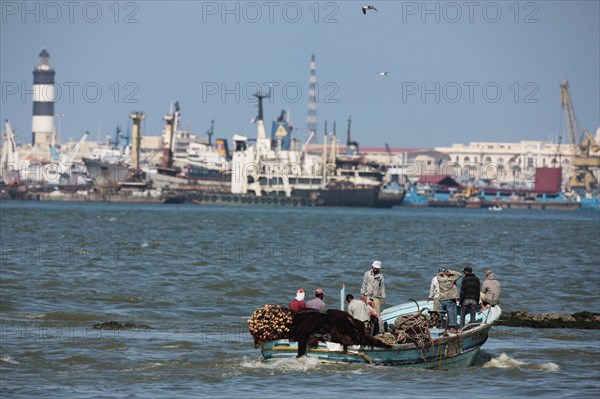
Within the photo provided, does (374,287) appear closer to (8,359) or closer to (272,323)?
(272,323)

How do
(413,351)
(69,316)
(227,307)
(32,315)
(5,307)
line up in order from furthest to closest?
(227,307), (5,307), (32,315), (69,316), (413,351)

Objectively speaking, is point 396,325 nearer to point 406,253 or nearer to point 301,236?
point 406,253

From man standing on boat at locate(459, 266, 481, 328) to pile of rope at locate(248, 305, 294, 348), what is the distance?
12.9 ft

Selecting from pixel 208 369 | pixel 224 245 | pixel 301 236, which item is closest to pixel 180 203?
pixel 301 236

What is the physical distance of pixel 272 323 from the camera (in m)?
21.0

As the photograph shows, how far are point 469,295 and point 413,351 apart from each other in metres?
2.10

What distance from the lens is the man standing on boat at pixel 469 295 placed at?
23.1 meters

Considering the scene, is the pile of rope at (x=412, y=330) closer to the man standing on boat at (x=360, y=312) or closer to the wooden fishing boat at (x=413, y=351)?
the wooden fishing boat at (x=413, y=351)

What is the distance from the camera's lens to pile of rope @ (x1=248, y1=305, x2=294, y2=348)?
68.7ft

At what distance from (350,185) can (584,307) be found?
147754 millimetres

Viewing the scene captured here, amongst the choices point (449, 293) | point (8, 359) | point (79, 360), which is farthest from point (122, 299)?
point (449, 293)

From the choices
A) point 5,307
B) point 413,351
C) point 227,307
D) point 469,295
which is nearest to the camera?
point 413,351

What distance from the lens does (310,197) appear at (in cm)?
18475

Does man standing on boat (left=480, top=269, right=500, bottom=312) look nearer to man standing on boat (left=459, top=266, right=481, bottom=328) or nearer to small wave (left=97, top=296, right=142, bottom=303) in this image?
man standing on boat (left=459, top=266, right=481, bottom=328)
